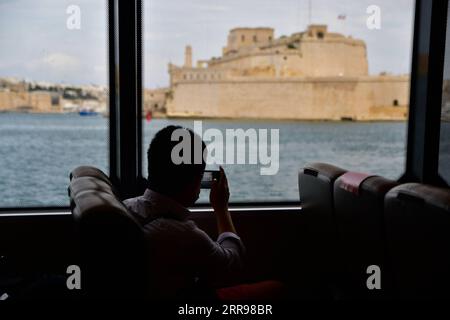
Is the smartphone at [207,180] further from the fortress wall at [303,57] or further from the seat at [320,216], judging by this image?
the fortress wall at [303,57]

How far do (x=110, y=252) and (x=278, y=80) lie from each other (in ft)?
77.5

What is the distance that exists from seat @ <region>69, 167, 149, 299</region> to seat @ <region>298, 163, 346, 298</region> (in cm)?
116

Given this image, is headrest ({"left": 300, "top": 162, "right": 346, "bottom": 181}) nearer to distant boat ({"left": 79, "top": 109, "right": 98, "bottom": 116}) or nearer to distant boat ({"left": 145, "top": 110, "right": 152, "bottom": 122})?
distant boat ({"left": 145, "top": 110, "right": 152, "bottom": 122})

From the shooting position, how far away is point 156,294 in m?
1.34

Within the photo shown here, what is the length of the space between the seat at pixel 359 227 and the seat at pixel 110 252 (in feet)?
2.99

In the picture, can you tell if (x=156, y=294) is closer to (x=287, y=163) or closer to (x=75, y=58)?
(x=75, y=58)

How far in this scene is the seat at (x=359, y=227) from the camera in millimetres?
1784

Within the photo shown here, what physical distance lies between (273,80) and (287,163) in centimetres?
2553

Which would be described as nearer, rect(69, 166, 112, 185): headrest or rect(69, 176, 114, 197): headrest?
rect(69, 176, 114, 197): headrest

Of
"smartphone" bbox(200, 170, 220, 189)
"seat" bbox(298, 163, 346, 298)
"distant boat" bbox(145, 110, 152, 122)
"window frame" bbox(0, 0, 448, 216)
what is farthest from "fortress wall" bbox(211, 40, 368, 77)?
"smartphone" bbox(200, 170, 220, 189)

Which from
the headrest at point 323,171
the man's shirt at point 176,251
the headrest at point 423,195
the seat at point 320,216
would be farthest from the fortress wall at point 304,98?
the man's shirt at point 176,251

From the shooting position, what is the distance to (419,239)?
1519 millimetres

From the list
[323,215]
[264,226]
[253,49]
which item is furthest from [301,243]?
[253,49]

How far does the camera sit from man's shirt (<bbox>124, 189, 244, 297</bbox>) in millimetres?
1337
